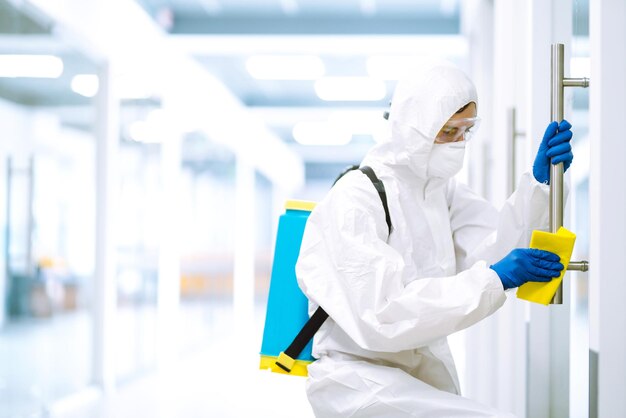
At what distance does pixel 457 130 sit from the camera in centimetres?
243

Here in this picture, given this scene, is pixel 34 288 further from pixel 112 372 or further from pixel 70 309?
pixel 112 372

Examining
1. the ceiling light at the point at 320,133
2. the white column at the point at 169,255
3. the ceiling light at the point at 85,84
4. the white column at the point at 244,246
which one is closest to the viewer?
the ceiling light at the point at 85,84

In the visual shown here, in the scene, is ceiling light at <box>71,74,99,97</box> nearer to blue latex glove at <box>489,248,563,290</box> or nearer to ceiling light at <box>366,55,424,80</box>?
ceiling light at <box>366,55,424,80</box>

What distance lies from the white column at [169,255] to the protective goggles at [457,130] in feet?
22.4

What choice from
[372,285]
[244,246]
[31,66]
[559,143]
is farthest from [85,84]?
[244,246]

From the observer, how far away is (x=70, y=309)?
633 cm

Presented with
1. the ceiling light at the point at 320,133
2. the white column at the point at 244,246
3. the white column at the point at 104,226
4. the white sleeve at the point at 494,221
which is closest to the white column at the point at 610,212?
the white sleeve at the point at 494,221

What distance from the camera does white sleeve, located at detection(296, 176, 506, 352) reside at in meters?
2.10

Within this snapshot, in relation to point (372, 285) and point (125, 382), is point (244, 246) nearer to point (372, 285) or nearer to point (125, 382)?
point (125, 382)

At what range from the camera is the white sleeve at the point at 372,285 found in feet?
6.88

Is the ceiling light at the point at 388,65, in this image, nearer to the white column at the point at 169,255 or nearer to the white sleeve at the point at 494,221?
the white column at the point at 169,255

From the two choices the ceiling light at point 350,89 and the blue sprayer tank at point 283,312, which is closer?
the blue sprayer tank at point 283,312

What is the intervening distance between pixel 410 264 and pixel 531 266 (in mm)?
483

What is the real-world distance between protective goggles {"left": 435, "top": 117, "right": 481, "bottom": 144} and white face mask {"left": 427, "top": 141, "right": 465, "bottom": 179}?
3cm
